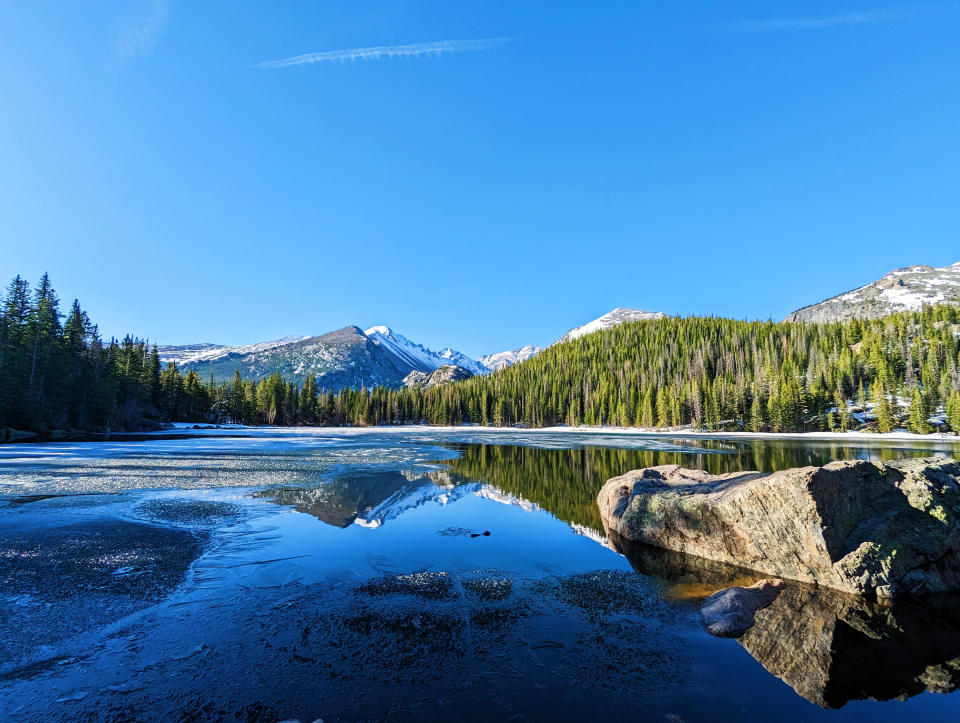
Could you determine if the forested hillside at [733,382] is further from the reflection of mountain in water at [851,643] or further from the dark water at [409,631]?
the dark water at [409,631]

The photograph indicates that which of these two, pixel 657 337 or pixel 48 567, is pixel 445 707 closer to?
pixel 48 567

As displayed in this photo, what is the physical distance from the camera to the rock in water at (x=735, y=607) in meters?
7.39

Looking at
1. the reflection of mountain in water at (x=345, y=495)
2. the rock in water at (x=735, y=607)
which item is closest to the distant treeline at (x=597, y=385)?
the reflection of mountain in water at (x=345, y=495)

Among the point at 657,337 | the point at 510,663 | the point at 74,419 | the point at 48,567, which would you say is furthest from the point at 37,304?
the point at 657,337

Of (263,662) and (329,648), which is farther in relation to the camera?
(329,648)

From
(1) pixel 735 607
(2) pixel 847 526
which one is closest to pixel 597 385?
(2) pixel 847 526

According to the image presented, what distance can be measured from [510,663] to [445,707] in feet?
4.51

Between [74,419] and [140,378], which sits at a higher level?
[140,378]

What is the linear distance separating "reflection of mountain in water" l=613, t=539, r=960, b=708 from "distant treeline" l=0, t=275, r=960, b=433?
6953cm

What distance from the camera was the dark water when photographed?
523 cm

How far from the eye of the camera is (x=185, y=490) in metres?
19.0

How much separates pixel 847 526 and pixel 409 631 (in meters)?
9.91

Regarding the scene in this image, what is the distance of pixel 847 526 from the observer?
975cm

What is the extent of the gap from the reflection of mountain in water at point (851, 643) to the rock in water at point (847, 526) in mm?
472
